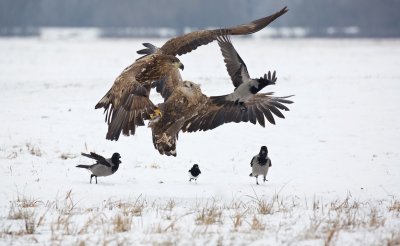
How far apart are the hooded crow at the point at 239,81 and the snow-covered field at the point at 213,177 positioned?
3.88 feet

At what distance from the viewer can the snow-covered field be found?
20.3 feet

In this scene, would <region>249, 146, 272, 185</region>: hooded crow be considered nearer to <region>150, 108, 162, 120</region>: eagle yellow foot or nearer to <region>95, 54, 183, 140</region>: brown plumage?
<region>150, 108, 162, 120</region>: eagle yellow foot

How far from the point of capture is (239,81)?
813 centimetres

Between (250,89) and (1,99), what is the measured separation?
10.9 m

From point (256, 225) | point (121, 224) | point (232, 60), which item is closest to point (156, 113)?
point (232, 60)

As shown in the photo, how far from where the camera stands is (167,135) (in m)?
8.27

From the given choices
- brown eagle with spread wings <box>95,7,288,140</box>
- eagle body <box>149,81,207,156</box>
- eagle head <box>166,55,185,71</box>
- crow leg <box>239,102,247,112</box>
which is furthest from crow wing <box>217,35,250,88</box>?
eagle head <box>166,55,185,71</box>

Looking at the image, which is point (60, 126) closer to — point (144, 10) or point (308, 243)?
point (308, 243)

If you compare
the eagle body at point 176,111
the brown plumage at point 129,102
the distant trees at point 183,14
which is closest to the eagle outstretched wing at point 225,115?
the eagle body at point 176,111

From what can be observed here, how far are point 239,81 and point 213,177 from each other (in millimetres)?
2230

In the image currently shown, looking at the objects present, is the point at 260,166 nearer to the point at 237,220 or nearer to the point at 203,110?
the point at 203,110

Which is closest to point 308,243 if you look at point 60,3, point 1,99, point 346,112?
point 346,112

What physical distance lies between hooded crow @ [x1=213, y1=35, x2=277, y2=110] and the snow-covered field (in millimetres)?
1184

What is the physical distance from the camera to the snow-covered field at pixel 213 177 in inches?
243
